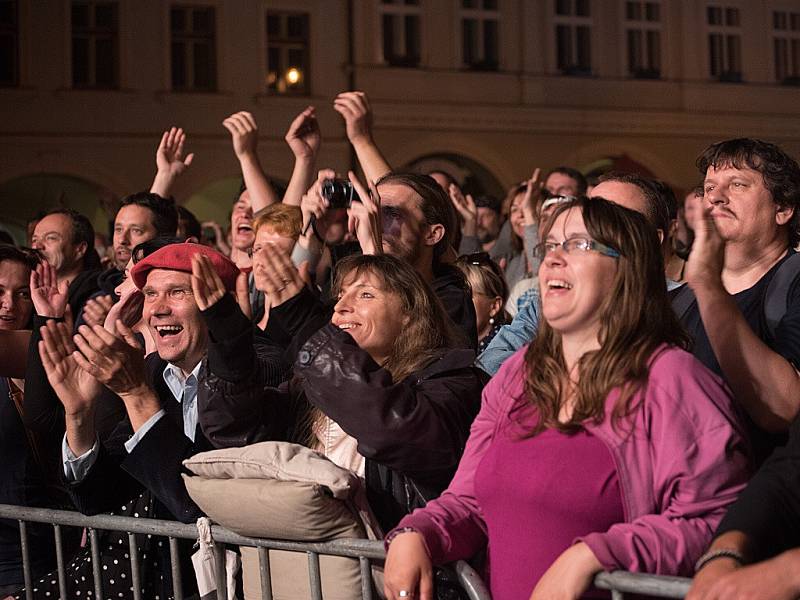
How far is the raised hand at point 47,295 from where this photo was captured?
182 inches

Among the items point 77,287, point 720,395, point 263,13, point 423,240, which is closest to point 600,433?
point 720,395

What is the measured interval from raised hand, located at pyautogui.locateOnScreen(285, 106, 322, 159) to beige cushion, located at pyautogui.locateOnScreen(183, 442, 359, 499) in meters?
2.78

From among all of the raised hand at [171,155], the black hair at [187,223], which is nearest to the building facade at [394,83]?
the black hair at [187,223]

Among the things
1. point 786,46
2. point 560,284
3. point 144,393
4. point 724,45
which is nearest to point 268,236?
point 144,393

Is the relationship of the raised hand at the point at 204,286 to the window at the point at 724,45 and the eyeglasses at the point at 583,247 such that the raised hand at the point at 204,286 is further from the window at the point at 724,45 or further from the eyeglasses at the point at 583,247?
the window at the point at 724,45

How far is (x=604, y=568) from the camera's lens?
2727mm

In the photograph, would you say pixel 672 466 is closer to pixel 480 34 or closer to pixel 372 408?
pixel 372 408

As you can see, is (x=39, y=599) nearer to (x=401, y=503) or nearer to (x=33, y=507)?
(x=33, y=507)

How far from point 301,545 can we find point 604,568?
924mm

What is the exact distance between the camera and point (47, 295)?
4.66 m

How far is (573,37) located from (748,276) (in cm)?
2275

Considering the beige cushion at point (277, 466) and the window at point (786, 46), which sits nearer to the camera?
the beige cushion at point (277, 466)

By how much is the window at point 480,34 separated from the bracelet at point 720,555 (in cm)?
2268

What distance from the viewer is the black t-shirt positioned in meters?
3.24
